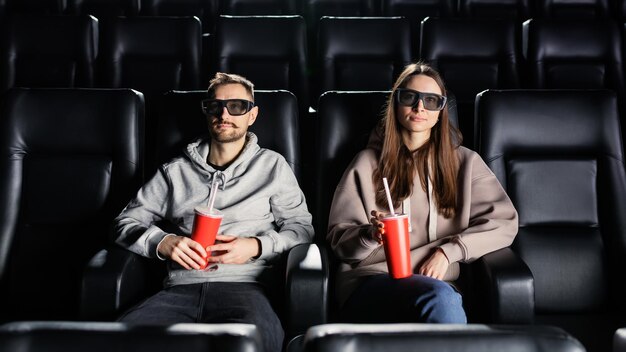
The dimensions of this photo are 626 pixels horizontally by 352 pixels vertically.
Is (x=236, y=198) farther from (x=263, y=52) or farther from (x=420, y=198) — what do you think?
(x=263, y=52)

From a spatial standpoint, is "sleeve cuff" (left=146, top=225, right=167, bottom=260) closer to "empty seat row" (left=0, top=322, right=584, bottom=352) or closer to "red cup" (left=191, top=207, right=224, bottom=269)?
"red cup" (left=191, top=207, right=224, bottom=269)

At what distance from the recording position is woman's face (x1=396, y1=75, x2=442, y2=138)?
1.76m

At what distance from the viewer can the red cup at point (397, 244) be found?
1.38 m

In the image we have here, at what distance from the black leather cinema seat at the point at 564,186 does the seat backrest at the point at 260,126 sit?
0.53m

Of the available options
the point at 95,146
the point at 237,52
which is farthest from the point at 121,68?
the point at 95,146

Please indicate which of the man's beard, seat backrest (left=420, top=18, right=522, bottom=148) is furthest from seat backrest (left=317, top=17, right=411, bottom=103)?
the man's beard

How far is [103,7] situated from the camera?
3.93 m

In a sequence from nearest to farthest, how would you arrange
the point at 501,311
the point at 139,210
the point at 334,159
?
1. the point at 501,311
2. the point at 139,210
3. the point at 334,159

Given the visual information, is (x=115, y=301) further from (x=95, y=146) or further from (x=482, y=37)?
(x=482, y=37)

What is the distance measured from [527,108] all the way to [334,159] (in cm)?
57

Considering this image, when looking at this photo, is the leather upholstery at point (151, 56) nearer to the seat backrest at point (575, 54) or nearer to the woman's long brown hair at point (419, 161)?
the woman's long brown hair at point (419, 161)

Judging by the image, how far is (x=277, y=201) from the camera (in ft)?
6.07

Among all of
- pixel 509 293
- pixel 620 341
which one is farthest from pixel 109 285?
pixel 620 341

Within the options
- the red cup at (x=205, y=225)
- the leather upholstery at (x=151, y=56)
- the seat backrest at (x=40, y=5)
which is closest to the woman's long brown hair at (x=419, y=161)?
the red cup at (x=205, y=225)
